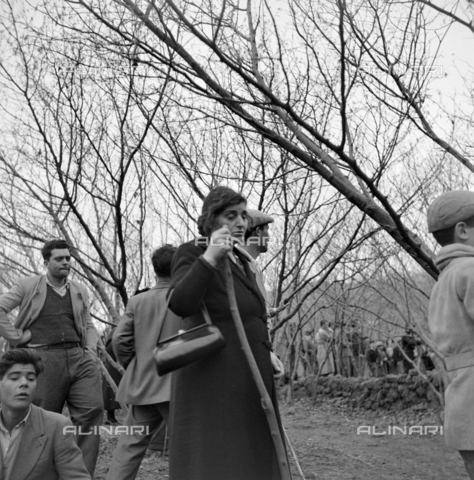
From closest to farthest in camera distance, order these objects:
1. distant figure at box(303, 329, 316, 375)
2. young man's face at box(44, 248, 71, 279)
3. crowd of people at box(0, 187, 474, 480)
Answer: crowd of people at box(0, 187, 474, 480) → young man's face at box(44, 248, 71, 279) → distant figure at box(303, 329, 316, 375)

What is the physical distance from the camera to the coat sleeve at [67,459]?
3.33 metres

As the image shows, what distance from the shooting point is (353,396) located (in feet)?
51.2

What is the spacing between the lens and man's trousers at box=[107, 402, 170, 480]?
4.48 meters

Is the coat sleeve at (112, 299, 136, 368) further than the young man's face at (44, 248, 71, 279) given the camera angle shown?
No

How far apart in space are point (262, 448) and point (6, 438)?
1401mm

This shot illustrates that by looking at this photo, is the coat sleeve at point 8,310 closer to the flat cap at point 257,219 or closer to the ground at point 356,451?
the ground at point 356,451

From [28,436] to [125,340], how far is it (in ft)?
4.73

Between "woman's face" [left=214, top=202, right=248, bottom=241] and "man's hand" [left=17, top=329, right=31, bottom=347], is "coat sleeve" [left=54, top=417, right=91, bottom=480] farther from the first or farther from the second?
"man's hand" [left=17, top=329, right=31, bottom=347]

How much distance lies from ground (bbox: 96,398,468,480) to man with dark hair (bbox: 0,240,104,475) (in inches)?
44.6

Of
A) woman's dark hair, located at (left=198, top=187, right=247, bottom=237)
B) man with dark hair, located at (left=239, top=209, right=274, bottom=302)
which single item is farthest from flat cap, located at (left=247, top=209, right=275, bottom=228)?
woman's dark hair, located at (left=198, top=187, right=247, bottom=237)

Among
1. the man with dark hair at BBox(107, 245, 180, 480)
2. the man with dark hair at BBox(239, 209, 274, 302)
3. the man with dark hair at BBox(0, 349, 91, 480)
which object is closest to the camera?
the man with dark hair at BBox(0, 349, 91, 480)

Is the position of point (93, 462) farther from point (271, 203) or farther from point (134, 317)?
point (271, 203)

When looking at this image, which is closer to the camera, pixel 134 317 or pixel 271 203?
pixel 134 317

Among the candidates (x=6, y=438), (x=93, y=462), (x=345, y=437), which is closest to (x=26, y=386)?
(x=6, y=438)
